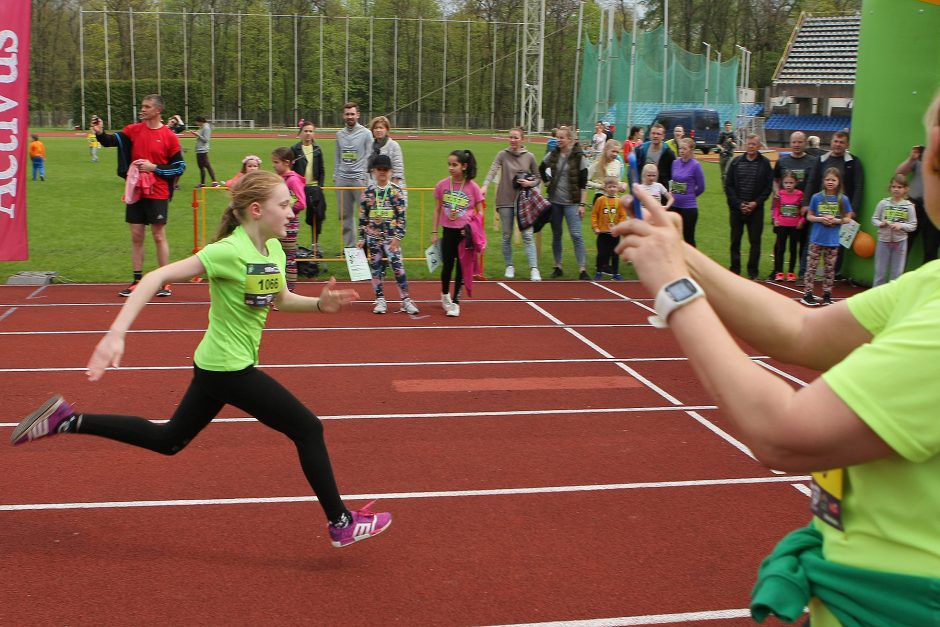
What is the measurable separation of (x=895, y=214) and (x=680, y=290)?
1238 centimetres

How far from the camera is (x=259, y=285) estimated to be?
484 cm

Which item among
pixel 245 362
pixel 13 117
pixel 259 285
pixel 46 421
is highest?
pixel 13 117

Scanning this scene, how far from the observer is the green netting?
3366 cm

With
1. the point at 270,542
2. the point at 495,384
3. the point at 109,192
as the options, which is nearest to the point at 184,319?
the point at 495,384

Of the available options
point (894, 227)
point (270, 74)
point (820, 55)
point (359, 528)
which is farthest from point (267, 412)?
point (270, 74)

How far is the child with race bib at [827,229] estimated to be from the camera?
1300 cm

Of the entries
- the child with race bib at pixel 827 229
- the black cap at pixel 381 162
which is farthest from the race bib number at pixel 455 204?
the child with race bib at pixel 827 229

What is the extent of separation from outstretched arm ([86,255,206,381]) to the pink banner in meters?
8.36

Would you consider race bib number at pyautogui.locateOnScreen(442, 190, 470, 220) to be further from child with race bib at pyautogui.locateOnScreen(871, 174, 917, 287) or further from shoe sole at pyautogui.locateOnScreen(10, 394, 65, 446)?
shoe sole at pyautogui.locateOnScreen(10, 394, 65, 446)

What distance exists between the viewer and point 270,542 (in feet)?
17.2

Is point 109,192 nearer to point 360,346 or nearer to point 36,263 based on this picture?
point 36,263

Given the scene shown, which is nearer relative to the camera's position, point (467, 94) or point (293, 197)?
point (293, 197)

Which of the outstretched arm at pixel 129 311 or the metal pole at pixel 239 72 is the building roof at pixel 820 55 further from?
the outstretched arm at pixel 129 311

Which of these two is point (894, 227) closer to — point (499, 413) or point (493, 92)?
point (499, 413)
